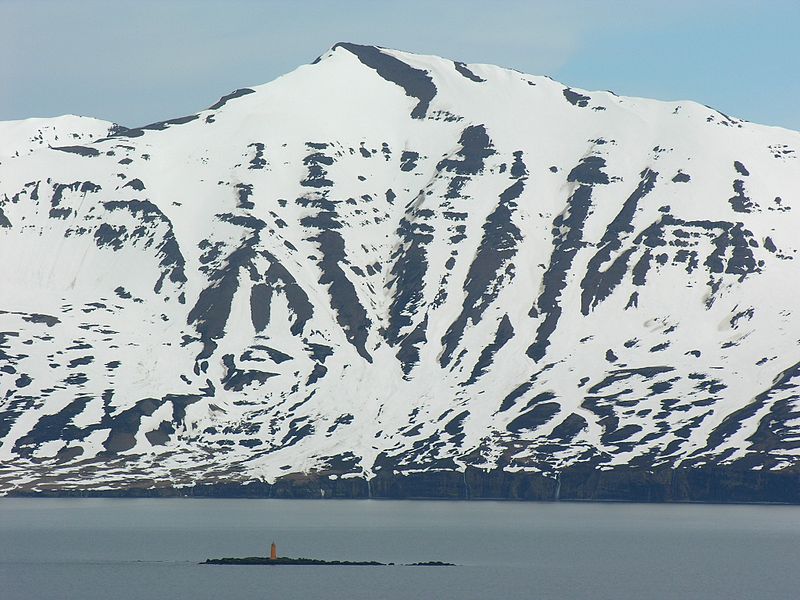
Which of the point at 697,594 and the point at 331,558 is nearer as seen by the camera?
the point at 697,594

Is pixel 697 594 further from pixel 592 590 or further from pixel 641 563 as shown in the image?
pixel 641 563

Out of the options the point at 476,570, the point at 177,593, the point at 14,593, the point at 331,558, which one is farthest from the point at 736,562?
the point at 14,593

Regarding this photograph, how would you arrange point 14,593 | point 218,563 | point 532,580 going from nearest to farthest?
point 14,593
point 532,580
point 218,563

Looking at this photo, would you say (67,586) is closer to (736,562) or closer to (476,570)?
(476,570)

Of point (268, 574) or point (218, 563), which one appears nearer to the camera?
point (268, 574)

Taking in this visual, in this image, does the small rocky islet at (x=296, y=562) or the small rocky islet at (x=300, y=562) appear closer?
the small rocky islet at (x=296, y=562)

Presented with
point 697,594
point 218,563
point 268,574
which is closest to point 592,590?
point 697,594

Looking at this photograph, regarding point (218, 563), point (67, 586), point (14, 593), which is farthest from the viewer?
point (218, 563)

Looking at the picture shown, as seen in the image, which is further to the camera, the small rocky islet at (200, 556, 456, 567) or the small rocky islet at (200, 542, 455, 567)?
the small rocky islet at (200, 556, 456, 567)

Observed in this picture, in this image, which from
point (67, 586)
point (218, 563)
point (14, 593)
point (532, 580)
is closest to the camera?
point (14, 593)
